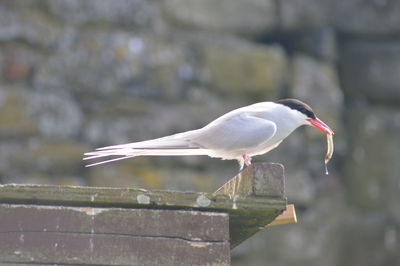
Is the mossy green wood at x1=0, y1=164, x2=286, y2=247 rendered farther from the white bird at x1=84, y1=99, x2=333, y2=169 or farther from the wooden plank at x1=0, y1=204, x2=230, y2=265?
the white bird at x1=84, y1=99, x2=333, y2=169

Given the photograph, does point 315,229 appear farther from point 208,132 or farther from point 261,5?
point 208,132

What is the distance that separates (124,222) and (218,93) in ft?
12.6

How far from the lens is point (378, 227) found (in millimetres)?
7094

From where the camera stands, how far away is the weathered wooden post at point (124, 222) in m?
2.80

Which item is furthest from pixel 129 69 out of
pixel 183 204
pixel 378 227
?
pixel 183 204

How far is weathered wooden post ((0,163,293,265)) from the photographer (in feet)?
9.20

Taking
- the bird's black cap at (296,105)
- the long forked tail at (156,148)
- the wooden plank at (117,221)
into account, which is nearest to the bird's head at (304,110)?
the bird's black cap at (296,105)

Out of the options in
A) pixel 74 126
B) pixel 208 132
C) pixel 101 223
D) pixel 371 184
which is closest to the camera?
pixel 101 223

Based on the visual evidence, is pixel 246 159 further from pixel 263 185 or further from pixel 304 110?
pixel 263 185

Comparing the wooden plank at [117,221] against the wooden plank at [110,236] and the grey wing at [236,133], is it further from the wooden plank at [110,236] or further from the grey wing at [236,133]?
the grey wing at [236,133]

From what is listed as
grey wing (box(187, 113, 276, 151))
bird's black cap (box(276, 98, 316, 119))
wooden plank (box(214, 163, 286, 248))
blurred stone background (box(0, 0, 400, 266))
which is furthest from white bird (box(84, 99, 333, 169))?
blurred stone background (box(0, 0, 400, 266))

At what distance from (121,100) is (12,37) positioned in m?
0.80

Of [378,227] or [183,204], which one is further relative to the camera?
[378,227]

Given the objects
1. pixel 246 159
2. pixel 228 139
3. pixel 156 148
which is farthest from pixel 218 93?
pixel 156 148
